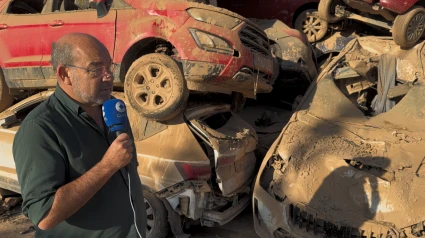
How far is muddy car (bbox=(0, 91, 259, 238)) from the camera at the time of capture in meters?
4.11

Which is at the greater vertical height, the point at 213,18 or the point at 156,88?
the point at 213,18

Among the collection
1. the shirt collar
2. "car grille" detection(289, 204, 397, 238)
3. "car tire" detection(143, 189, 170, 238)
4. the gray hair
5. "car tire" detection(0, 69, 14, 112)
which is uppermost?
the gray hair

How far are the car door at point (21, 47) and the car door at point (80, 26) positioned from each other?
11 centimetres

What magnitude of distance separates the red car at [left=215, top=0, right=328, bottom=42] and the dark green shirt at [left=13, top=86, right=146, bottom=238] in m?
6.83

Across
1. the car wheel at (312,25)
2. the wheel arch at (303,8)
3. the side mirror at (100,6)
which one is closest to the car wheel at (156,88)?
the side mirror at (100,6)

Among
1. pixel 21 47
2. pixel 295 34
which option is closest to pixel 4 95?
pixel 21 47

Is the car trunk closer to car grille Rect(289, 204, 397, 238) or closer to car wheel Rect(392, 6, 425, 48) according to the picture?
car grille Rect(289, 204, 397, 238)

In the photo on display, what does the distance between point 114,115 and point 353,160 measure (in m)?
2.49

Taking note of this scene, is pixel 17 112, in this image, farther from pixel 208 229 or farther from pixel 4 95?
pixel 208 229

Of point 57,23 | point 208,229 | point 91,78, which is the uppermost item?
point 91,78

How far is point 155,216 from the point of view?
14.2 feet

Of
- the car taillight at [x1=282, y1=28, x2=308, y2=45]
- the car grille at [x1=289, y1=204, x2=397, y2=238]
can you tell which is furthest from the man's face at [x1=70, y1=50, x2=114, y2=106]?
the car taillight at [x1=282, y1=28, x2=308, y2=45]

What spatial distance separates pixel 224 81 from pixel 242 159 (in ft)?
2.69

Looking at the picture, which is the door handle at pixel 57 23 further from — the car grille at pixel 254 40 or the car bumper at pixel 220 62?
the car grille at pixel 254 40
